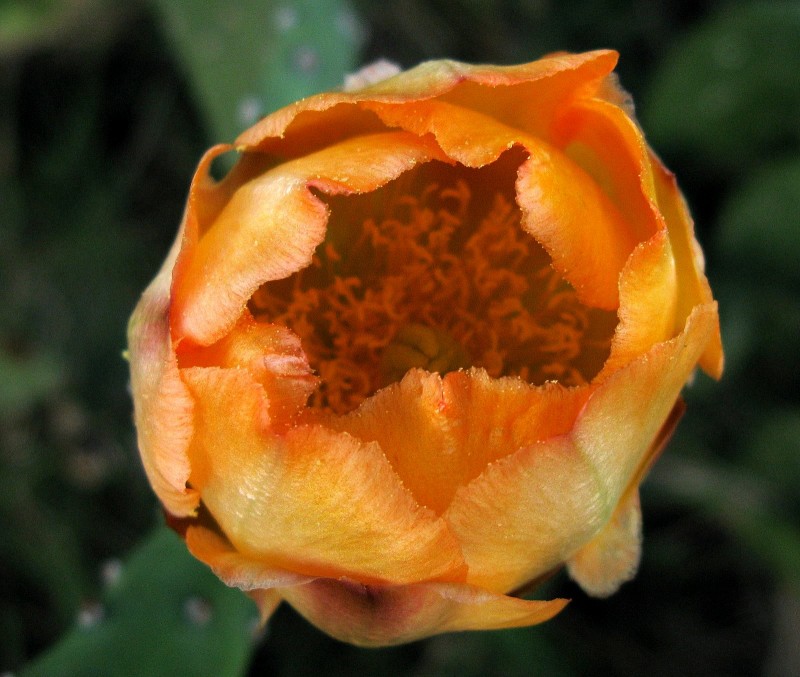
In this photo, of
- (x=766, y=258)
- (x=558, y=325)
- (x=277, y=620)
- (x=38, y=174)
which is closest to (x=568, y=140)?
(x=558, y=325)

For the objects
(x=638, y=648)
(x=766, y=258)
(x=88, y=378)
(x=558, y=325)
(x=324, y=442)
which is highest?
(x=324, y=442)

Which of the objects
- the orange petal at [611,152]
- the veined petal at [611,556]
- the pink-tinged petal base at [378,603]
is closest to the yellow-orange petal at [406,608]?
the pink-tinged petal base at [378,603]

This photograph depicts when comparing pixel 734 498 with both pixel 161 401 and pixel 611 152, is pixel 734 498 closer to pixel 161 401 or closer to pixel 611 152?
pixel 611 152

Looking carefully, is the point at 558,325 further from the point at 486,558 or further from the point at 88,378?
the point at 88,378

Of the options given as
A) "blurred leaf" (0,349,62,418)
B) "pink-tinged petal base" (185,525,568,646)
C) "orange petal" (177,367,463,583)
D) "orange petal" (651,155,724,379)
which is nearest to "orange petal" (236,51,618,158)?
"orange petal" (651,155,724,379)

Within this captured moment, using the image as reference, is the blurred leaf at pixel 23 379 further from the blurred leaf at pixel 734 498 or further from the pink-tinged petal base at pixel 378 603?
the blurred leaf at pixel 734 498
